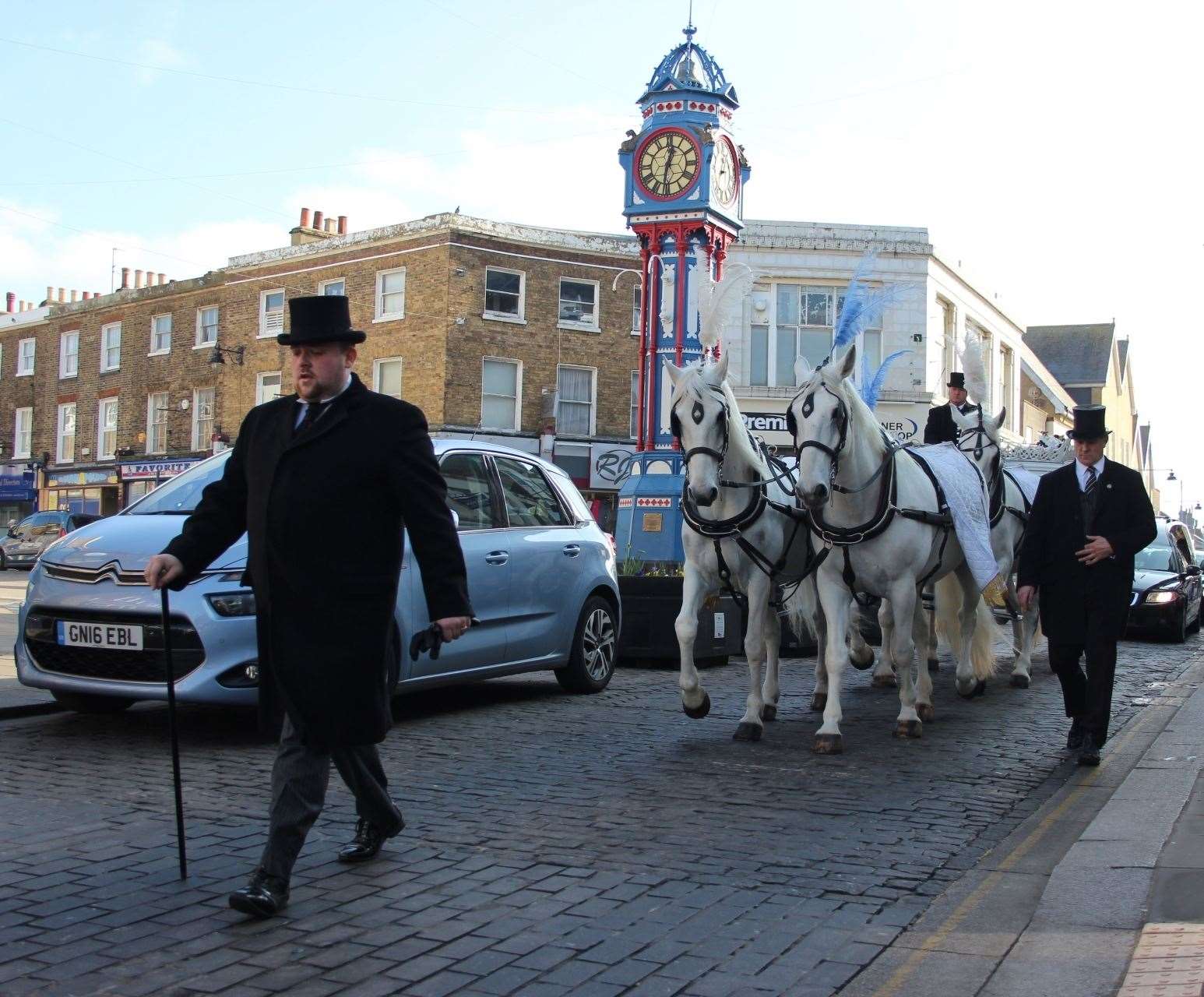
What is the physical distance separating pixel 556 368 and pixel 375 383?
5112 mm

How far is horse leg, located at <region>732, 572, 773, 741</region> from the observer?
26.3ft

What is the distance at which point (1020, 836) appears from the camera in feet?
18.7

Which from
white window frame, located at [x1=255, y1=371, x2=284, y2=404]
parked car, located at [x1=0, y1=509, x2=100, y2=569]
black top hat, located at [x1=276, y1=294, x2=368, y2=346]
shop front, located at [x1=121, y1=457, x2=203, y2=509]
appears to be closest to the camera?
black top hat, located at [x1=276, y1=294, x2=368, y2=346]

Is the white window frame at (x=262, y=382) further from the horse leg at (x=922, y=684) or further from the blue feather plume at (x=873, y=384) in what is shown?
the horse leg at (x=922, y=684)

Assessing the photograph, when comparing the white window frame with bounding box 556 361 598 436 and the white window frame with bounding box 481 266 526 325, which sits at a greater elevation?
the white window frame with bounding box 481 266 526 325

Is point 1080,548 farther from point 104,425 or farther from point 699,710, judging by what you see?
point 104,425

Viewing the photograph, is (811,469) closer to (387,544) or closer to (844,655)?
(844,655)

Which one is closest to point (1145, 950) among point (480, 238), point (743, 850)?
point (743, 850)

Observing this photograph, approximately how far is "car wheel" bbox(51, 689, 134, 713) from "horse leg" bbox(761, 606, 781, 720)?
13.8 feet

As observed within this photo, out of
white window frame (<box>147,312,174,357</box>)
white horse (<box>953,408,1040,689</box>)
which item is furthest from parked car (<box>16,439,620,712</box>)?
white window frame (<box>147,312,174,357</box>)

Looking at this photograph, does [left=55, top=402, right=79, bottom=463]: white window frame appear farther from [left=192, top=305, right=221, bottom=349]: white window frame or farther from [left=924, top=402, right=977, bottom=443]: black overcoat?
[left=924, top=402, right=977, bottom=443]: black overcoat

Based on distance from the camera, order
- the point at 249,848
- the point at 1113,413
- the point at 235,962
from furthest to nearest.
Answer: the point at 1113,413
the point at 249,848
the point at 235,962

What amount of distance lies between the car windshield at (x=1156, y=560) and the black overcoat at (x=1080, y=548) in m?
11.8

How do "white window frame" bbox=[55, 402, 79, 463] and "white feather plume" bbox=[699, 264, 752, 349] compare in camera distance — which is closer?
"white feather plume" bbox=[699, 264, 752, 349]
